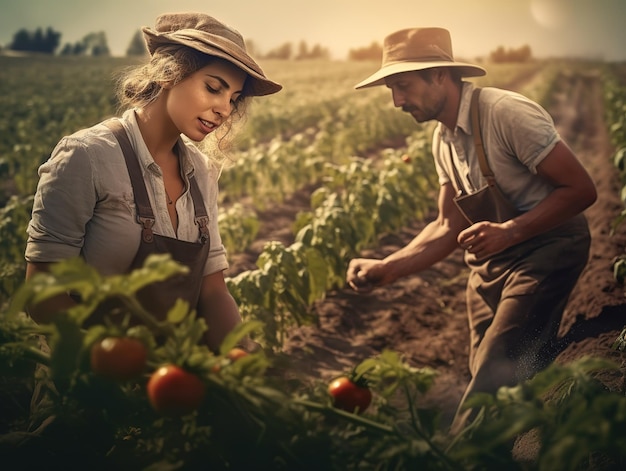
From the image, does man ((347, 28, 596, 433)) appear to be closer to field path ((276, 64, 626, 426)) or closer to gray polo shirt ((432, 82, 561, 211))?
gray polo shirt ((432, 82, 561, 211))

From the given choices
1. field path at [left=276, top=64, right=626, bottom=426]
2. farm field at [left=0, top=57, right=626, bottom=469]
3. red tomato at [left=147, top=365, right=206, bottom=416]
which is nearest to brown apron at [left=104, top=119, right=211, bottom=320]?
farm field at [left=0, top=57, right=626, bottom=469]

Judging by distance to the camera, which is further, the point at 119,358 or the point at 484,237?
the point at 484,237

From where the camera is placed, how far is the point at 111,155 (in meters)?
2.26

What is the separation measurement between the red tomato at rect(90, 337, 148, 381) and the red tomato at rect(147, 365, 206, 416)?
37 millimetres

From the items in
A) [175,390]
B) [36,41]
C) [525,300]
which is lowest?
[525,300]

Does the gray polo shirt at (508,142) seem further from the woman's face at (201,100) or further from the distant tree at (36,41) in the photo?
the distant tree at (36,41)

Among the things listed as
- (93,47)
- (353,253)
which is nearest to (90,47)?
(93,47)

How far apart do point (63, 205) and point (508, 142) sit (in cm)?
185

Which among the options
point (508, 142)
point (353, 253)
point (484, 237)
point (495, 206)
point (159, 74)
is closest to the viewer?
point (159, 74)

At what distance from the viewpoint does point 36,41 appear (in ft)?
215

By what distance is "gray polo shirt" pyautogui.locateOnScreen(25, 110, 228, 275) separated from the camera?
2.17 m

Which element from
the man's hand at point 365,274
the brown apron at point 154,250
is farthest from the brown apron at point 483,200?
the brown apron at point 154,250

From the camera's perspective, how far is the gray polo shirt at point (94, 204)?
2.17 m

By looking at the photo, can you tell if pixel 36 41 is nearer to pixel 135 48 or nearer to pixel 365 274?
pixel 135 48
